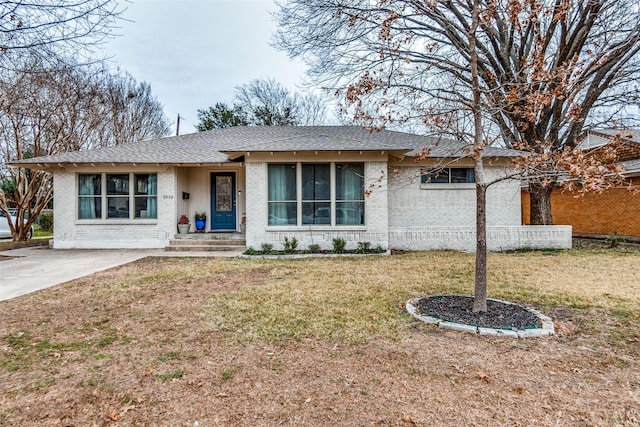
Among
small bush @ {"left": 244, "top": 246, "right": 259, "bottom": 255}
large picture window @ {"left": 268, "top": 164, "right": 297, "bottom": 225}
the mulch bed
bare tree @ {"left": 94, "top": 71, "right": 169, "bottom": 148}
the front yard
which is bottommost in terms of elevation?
the front yard

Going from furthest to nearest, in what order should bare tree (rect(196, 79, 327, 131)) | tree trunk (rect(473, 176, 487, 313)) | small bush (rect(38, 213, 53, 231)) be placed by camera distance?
bare tree (rect(196, 79, 327, 131)) < small bush (rect(38, 213, 53, 231)) < tree trunk (rect(473, 176, 487, 313))

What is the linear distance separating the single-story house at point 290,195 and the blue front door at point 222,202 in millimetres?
37

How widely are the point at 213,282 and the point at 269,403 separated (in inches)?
168

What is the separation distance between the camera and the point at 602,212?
14.7 meters

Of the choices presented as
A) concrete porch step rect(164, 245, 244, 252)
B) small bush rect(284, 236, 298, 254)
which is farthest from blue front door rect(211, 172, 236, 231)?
small bush rect(284, 236, 298, 254)

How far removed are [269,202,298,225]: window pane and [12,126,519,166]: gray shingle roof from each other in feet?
5.51

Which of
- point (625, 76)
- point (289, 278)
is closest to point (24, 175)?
point (289, 278)

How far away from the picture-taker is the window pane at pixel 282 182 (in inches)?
403

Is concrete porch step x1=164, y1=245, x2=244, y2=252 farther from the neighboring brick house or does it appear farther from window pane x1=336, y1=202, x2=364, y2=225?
the neighboring brick house

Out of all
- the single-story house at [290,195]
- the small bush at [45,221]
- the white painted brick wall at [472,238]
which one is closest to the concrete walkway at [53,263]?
the single-story house at [290,195]

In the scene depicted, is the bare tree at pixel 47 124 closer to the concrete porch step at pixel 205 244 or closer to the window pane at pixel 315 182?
the concrete porch step at pixel 205 244

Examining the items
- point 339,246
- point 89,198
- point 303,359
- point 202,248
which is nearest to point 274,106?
point 89,198

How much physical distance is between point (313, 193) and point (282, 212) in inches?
43.9

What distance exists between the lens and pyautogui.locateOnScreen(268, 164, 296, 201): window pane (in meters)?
10.2
